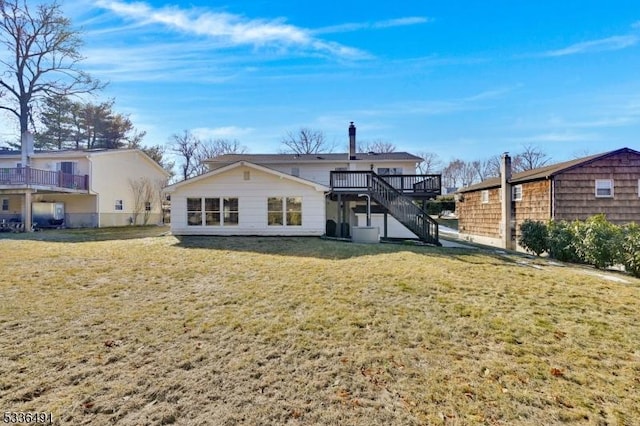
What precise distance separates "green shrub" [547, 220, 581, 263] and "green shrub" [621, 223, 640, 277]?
7.10ft

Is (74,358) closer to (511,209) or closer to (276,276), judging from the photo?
(276,276)

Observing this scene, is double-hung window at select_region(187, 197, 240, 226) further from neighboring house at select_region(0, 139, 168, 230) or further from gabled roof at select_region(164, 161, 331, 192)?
neighboring house at select_region(0, 139, 168, 230)

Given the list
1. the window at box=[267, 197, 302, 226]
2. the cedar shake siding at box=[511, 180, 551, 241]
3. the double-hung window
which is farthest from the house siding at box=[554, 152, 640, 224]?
the double-hung window

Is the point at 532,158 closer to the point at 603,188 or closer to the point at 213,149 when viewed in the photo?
the point at 603,188

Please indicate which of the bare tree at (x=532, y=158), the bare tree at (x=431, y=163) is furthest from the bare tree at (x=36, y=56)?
the bare tree at (x=532, y=158)

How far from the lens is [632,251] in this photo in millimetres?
8852

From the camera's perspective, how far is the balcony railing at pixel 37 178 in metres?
18.7

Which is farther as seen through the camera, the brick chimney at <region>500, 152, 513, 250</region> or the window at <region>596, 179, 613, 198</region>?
the brick chimney at <region>500, 152, 513, 250</region>

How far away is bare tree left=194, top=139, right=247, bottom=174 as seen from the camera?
43.8 metres

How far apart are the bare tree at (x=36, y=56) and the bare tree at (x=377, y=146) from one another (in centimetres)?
3668

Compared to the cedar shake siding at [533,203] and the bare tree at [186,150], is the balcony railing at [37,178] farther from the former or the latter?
the cedar shake siding at [533,203]

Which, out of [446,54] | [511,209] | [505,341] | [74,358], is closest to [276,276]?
[74,358]

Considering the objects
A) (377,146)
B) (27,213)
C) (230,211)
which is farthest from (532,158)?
(27,213)

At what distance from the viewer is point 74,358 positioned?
13.1 feet
